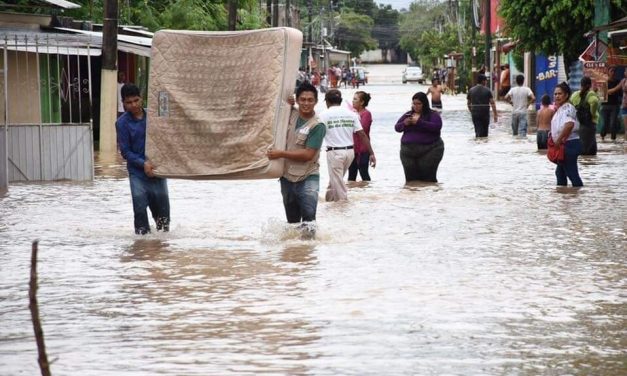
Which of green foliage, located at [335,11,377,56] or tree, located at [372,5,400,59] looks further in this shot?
tree, located at [372,5,400,59]

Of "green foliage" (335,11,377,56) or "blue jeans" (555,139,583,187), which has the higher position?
"green foliage" (335,11,377,56)

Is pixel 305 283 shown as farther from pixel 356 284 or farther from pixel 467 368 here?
pixel 467 368

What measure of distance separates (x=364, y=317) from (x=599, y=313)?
5.10ft

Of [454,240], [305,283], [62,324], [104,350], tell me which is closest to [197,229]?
[454,240]

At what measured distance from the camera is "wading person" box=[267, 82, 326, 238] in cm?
1164

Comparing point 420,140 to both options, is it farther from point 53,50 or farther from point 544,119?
point 53,50

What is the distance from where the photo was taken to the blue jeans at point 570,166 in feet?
58.0

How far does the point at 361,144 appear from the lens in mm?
19344

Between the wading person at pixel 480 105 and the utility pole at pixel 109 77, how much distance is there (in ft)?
29.4

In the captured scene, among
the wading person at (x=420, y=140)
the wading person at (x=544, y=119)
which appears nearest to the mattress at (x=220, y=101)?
the wading person at (x=420, y=140)

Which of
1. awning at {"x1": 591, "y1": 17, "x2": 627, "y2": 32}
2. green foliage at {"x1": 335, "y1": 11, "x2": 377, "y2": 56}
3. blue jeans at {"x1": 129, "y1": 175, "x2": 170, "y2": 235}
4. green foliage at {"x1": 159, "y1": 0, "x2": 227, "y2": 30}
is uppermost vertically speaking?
green foliage at {"x1": 335, "y1": 11, "x2": 377, "y2": 56}

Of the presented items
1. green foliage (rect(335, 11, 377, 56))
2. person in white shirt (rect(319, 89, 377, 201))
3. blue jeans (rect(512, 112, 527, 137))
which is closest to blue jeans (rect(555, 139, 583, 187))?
person in white shirt (rect(319, 89, 377, 201))

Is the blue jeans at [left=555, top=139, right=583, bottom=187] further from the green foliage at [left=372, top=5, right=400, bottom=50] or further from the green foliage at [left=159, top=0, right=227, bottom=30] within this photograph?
the green foliage at [left=372, top=5, right=400, bottom=50]

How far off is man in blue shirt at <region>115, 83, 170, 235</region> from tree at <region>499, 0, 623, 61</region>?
25.2m
